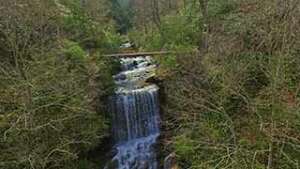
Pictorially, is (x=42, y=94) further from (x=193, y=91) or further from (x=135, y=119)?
(x=135, y=119)

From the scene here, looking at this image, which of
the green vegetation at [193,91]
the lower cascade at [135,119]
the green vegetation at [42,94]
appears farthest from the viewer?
the lower cascade at [135,119]

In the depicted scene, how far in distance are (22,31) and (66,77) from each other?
7.53 feet

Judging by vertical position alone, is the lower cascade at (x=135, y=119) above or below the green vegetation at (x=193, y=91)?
below

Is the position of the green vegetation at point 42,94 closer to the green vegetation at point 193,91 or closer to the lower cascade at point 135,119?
the green vegetation at point 193,91

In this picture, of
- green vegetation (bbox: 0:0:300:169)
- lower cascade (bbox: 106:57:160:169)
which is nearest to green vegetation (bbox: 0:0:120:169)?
green vegetation (bbox: 0:0:300:169)

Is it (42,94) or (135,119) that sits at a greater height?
(42,94)

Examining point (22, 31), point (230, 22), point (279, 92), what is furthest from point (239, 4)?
point (22, 31)

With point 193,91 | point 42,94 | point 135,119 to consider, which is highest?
A: point 42,94

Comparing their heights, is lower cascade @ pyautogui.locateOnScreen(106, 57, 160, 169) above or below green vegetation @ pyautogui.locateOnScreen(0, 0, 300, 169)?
below

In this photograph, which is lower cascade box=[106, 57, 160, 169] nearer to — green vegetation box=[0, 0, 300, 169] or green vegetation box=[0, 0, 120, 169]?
green vegetation box=[0, 0, 300, 169]

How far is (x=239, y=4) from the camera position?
1494 cm

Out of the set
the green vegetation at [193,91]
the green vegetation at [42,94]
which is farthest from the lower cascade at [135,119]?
the green vegetation at [42,94]

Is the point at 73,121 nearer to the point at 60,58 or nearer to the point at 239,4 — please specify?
the point at 60,58

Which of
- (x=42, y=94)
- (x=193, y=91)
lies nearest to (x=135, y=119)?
(x=193, y=91)
